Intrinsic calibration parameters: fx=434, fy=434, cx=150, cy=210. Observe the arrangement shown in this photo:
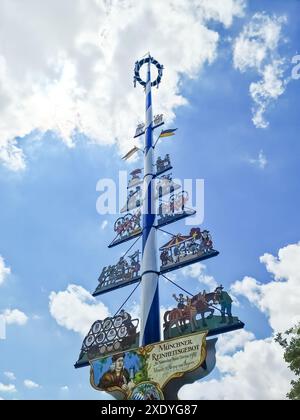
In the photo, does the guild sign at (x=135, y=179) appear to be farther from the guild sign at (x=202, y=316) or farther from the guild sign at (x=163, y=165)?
the guild sign at (x=202, y=316)

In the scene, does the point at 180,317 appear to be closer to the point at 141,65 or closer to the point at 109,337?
the point at 109,337

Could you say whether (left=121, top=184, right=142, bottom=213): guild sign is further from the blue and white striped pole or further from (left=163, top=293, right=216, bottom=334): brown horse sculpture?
(left=163, top=293, right=216, bottom=334): brown horse sculpture

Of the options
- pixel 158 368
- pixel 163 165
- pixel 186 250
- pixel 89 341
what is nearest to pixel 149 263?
pixel 186 250

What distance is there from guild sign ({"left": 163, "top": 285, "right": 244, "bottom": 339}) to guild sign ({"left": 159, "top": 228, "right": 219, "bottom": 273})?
92.3 inches

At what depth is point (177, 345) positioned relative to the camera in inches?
617

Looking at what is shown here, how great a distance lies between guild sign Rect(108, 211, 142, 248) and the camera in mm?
23355

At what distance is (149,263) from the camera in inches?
782

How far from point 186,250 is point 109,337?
5.42 m

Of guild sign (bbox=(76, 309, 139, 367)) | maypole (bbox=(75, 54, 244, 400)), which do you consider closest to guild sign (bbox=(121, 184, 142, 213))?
maypole (bbox=(75, 54, 244, 400))

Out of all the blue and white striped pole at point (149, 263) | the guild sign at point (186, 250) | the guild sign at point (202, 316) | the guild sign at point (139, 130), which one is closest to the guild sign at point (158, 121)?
the blue and white striped pole at point (149, 263)
